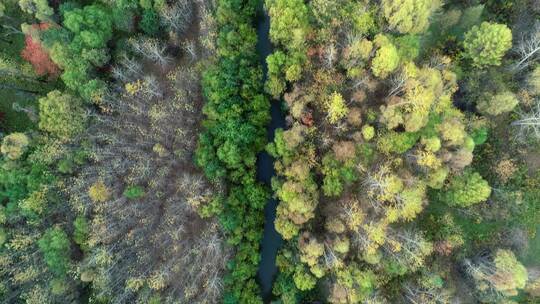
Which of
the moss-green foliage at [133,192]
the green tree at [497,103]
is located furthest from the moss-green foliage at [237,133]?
the green tree at [497,103]

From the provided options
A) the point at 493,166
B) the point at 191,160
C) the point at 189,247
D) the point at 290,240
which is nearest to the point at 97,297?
the point at 189,247

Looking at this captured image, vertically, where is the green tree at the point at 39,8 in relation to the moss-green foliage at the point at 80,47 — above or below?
above

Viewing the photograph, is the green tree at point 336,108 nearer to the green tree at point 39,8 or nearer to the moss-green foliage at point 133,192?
the moss-green foliage at point 133,192

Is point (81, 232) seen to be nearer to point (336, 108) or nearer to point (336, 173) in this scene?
point (336, 173)

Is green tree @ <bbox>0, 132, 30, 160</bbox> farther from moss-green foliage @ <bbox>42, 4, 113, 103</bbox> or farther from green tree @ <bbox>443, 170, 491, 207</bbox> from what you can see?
green tree @ <bbox>443, 170, 491, 207</bbox>

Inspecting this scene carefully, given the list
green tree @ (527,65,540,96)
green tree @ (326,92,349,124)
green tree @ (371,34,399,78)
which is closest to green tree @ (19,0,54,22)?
green tree @ (326,92,349,124)

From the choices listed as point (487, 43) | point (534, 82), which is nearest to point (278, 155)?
point (487, 43)

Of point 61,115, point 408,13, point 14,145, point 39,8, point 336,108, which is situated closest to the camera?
point 408,13
